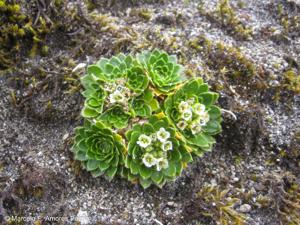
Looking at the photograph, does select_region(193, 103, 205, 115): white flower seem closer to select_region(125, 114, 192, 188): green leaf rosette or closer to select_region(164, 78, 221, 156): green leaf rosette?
select_region(164, 78, 221, 156): green leaf rosette

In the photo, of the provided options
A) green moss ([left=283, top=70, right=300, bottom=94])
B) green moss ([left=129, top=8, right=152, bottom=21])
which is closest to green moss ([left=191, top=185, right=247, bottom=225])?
green moss ([left=283, top=70, right=300, bottom=94])

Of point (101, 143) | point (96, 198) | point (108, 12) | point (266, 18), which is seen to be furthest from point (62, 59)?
point (266, 18)

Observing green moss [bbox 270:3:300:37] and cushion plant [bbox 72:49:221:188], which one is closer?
cushion plant [bbox 72:49:221:188]

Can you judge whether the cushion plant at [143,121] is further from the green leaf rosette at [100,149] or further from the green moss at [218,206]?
the green moss at [218,206]

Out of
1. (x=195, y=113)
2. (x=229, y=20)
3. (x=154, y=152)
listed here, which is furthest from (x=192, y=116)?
(x=229, y=20)

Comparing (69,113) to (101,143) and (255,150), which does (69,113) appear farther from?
(255,150)

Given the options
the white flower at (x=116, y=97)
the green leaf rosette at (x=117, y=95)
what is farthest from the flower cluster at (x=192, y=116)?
the white flower at (x=116, y=97)
